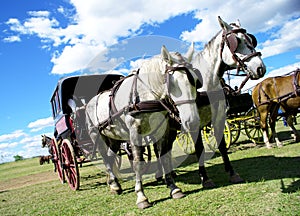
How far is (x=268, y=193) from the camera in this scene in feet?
12.8

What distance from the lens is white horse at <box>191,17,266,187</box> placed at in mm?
4398

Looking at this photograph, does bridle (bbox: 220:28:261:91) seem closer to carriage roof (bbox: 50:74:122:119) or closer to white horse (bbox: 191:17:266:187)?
white horse (bbox: 191:17:266:187)

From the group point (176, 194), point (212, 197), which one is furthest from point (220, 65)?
point (176, 194)

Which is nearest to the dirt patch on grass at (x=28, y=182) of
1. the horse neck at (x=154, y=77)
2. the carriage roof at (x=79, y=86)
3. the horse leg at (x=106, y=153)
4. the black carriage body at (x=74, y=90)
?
the black carriage body at (x=74, y=90)

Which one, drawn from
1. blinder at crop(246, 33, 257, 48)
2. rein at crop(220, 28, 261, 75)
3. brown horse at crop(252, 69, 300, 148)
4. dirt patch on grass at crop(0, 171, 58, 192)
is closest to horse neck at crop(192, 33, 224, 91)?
rein at crop(220, 28, 261, 75)

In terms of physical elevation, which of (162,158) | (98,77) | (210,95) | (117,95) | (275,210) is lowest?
(275,210)

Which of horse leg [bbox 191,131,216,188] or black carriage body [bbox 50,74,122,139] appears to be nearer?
horse leg [bbox 191,131,216,188]

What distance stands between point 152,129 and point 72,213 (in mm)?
2083

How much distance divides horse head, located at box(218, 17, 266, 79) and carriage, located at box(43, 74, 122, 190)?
296 cm

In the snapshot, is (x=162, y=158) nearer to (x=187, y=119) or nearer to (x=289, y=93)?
(x=187, y=119)

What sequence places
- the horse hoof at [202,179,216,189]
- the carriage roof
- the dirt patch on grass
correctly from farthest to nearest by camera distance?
1. the dirt patch on grass
2. the carriage roof
3. the horse hoof at [202,179,216,189]

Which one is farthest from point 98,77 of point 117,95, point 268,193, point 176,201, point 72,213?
point 268,193

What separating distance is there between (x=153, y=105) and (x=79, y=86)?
4.23 metres

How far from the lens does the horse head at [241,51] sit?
14.1 feet
